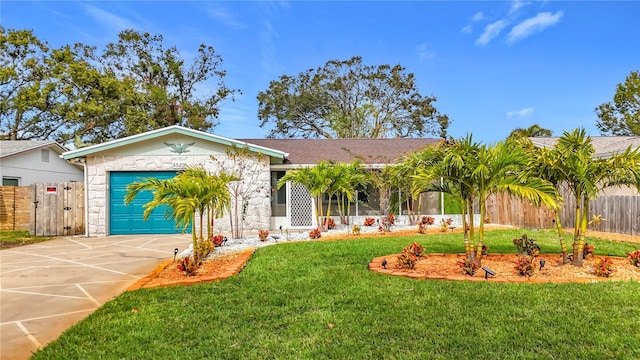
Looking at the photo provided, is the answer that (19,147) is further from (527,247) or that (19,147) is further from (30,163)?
(527,247)

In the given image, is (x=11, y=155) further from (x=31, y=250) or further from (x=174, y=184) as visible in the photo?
(x=174, y=184)

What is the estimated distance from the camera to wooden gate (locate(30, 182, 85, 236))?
41.7 ft

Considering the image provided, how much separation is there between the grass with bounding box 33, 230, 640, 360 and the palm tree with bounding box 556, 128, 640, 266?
136 centimetres

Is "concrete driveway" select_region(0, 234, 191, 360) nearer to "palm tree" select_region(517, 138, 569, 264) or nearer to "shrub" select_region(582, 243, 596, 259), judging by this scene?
"palm tree" select_region(517, 138, 569, 264)

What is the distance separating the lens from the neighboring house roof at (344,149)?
47.8ft

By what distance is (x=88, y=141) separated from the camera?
27984 mm

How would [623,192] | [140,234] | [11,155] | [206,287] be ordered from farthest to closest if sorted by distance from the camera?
1. [11,155]
2. [140,234]
3. [623,192]
4. [206,287]

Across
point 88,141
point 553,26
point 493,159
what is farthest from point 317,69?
point 493,159

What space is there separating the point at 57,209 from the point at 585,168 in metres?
14.8

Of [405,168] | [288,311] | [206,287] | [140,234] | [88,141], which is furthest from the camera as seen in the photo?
[88,141]

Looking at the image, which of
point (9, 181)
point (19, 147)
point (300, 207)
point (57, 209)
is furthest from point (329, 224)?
point (19, 147)

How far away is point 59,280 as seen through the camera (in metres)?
6.12

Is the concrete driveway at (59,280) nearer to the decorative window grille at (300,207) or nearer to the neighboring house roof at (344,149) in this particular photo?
the decorative window grille at (300,207)

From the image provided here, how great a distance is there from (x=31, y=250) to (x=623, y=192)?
17.1 m
